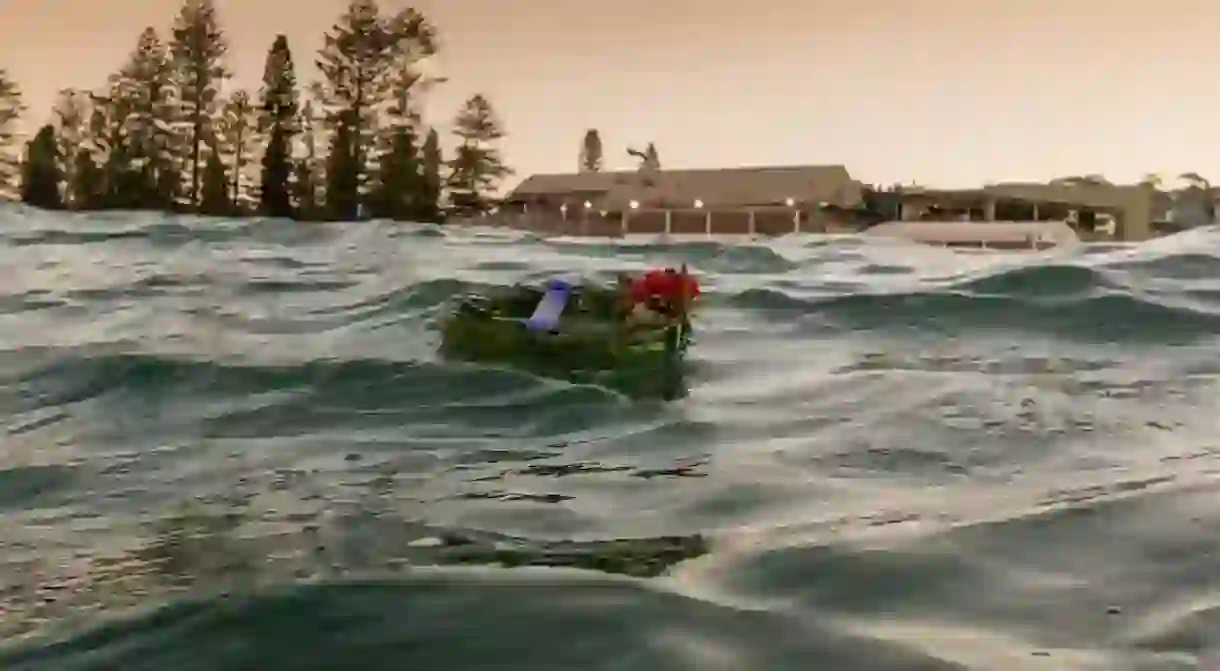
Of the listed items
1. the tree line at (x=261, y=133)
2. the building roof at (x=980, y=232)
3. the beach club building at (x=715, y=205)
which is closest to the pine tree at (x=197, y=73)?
the tree line at (x=261, y=133)

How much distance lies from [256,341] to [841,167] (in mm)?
26374

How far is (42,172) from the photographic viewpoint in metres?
36.6

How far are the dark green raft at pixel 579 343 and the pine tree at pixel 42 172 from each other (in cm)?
3401

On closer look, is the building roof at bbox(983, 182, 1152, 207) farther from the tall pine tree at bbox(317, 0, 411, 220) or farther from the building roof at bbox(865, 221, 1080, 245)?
the tall pine tree at bbox(317, 0, 411, 220)

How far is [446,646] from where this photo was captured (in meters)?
1.93

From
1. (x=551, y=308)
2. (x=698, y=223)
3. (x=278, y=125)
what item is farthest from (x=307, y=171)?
(x=551, y=308)

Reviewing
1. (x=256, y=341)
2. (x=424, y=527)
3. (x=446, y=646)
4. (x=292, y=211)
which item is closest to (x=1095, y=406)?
(x=424, y=527)

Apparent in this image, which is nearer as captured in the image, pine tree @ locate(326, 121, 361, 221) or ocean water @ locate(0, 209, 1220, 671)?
ocean water @ locate(0, 209, 1220, 671)

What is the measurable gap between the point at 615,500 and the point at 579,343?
6.56 ft

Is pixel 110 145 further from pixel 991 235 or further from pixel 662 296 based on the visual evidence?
pixel 662 296

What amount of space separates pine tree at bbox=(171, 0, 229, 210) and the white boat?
22655 mm

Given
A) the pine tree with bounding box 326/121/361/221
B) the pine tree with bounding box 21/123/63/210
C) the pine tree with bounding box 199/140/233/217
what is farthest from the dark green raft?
the pine tree with bounding box 21/123/63/210

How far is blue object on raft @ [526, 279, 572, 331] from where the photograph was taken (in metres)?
5.11

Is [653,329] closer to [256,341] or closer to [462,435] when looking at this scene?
[462,435]
